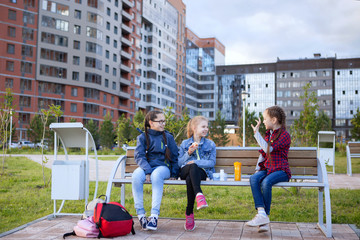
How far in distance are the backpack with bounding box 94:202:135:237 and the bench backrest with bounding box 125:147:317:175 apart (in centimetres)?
138

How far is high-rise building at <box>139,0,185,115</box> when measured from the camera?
7750 cm

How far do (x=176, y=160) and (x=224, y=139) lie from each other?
41.0 meters

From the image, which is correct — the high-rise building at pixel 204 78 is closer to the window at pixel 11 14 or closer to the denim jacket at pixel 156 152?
the window at pixel 11 14

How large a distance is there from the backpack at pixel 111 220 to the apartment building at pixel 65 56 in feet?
166

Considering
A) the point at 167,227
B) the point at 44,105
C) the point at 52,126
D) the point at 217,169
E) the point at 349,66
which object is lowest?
the point at 167,227

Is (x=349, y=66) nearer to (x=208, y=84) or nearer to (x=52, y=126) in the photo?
(x=208, y=84)

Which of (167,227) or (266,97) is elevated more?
(266,97)

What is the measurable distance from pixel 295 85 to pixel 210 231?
335 feet

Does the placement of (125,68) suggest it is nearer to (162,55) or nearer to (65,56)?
(65,56)

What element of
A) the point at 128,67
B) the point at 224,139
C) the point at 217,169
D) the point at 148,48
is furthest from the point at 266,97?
the point at 217,169

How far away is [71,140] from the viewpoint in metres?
6.46

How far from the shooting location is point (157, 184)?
5.18 meters

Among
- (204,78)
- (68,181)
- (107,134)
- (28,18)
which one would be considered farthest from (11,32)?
(204,78)

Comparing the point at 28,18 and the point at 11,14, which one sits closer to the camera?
the point at 11,14
